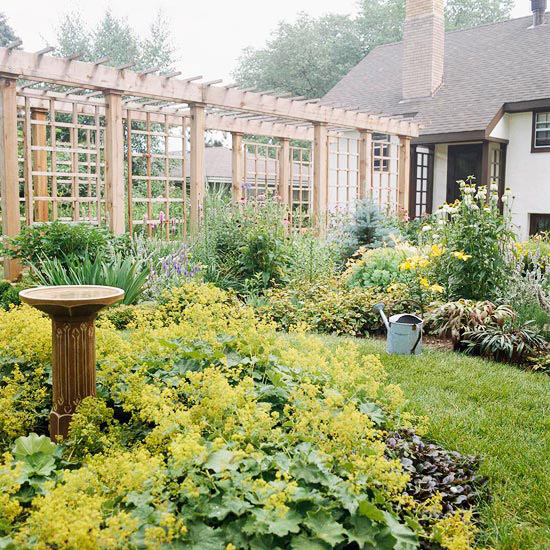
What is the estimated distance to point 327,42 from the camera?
3027cm

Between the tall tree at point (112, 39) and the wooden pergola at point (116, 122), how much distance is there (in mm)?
13714

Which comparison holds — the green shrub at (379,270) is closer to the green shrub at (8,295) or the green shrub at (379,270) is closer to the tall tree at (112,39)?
the green shrub at (8,295)

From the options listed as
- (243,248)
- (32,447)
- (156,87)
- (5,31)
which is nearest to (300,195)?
(156,87)

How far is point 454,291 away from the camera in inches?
233

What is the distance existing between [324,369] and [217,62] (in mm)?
33401

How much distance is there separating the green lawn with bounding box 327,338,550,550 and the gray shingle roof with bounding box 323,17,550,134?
11.4m

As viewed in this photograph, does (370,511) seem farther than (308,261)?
No

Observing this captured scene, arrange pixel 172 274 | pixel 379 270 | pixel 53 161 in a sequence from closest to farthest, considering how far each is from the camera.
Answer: pixel 172 274, pixel 379 270, pixel 53 161

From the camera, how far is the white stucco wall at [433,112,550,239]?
50.1 ft

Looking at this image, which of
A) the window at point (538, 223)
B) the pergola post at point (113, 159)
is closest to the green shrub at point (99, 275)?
the pergola post at point (113, 159)

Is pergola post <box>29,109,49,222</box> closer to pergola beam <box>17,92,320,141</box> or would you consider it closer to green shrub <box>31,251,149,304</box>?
pergola beam <box>17,92,320,141</box>

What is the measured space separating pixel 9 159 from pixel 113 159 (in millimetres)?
1315

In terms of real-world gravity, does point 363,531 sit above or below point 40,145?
below

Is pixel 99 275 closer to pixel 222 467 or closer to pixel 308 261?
pixel 308 261
